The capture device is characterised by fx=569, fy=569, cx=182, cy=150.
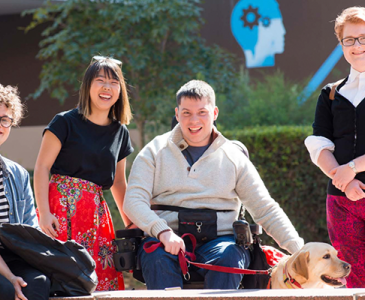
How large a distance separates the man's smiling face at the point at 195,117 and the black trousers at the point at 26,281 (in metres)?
1.29

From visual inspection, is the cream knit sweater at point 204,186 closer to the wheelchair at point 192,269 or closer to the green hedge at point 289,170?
the wheelchair at point 192,269

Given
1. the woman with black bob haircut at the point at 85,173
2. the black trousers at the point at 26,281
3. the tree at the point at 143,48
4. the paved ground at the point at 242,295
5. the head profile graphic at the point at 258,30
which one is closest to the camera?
the paved ground at the point at 242,295

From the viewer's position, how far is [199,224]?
3328mm

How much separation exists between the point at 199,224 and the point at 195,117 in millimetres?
649

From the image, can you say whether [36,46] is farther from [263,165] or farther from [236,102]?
[263,165]

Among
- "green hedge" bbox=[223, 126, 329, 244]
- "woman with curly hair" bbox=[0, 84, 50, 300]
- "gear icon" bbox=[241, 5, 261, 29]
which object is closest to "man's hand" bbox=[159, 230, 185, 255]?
"woman with curly hair" bbox=[0, 84, 50, 300]

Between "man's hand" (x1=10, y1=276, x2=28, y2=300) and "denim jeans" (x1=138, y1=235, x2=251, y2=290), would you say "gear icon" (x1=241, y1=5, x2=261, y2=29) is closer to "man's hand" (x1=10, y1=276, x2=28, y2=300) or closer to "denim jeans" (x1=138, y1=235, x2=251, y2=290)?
"denim jeans" (x1=138, y1=235, x2=251, y2=290)

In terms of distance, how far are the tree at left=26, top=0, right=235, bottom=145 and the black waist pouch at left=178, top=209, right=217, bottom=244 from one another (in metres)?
4.19

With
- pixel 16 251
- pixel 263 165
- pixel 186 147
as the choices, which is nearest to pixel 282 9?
pixel 263 165

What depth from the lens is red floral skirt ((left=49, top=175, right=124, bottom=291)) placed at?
3590mm

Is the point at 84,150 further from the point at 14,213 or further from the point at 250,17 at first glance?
the point at 250,17

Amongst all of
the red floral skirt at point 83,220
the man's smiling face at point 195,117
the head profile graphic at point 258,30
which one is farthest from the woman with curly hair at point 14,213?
the head profile graphic at point 258,30

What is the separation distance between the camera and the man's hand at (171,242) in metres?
3.11

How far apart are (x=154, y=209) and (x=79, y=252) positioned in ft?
2.72
